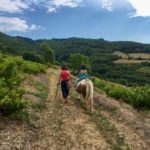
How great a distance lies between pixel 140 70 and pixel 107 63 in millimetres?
21763

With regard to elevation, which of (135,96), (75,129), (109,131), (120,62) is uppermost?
(135,96)

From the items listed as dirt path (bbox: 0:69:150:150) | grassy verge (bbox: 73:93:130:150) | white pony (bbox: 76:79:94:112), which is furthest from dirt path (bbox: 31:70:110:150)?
white pony (bbox: 76:79:94:112)

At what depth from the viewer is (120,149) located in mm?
13195

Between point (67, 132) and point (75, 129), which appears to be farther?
point (75, 129)

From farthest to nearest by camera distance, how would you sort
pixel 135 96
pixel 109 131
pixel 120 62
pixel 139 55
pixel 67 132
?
pixel 139 55, pixel 120 62, pixel 135 96, pixel 109 131, pixel 67 132

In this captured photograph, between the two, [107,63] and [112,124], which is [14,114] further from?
[107,63]

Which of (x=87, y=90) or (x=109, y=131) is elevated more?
(x=87, y=90)

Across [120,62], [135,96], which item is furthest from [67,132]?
[120,62]

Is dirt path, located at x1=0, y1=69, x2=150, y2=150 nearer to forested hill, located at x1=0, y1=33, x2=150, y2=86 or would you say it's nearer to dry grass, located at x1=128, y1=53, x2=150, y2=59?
forested hill, located at x1=0, y1=33, x2=150, y2=86

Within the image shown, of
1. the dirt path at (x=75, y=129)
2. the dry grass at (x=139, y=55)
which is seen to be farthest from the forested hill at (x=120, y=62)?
the dirt path at (x=75, y=129)

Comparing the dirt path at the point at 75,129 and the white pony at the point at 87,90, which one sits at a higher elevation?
the white pony at the point at 87,90

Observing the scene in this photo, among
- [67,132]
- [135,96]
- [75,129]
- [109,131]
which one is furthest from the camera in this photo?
[135,96]

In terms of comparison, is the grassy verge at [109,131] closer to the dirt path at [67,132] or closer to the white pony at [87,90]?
the dirt path at [67,132]

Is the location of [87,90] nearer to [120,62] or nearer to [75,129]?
[75,129]
